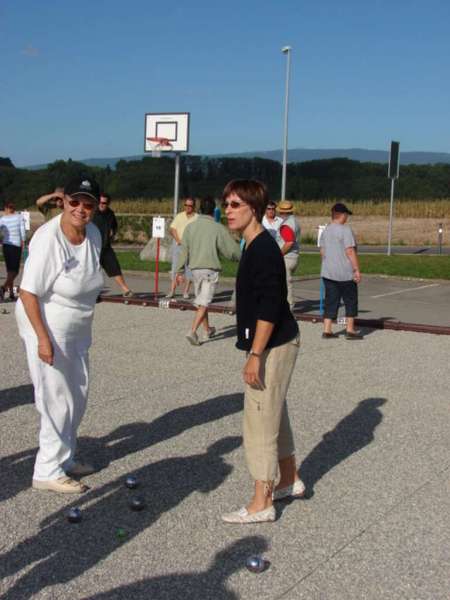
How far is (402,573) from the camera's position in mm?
A: 4027

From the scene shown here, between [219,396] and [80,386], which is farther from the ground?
[80,386]

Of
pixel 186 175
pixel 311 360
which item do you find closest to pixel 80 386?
pixel 311 360

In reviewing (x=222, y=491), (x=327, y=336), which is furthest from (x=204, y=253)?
(x=222, y=491)

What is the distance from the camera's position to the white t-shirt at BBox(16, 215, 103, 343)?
4672 mm

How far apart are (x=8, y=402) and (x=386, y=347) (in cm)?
511

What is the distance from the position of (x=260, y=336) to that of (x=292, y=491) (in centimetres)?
115

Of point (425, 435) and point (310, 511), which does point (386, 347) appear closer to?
point (425, 435)

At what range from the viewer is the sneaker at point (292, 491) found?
4.94 meters

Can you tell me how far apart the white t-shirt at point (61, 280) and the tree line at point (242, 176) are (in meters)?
58.9

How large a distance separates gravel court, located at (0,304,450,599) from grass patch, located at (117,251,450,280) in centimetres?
1088

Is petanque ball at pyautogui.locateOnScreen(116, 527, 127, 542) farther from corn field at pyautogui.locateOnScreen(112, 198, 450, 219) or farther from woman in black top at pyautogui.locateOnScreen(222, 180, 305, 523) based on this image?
corn field at pyautogui.locateOnScreen(112, 198, 450, 219)

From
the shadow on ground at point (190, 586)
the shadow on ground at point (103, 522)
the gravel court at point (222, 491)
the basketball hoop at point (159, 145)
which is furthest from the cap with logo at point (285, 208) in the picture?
the basketball hoop at point (159, 145)

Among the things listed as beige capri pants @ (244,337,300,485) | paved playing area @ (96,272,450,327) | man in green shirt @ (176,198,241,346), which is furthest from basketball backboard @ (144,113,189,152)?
beige capri pants @ (244,337,300,485)

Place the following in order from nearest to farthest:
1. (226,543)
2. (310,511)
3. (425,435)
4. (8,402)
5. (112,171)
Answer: (226,543) < (310,511) < (425,435) < (8,402) < (112,171)
